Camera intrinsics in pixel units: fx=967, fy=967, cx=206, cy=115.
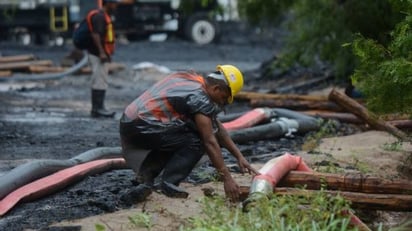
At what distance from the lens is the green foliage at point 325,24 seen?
53.1 feet

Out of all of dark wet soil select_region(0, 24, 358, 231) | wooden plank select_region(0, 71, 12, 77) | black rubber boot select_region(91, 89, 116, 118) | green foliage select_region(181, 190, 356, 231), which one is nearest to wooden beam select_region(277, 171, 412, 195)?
green foliage select_region(181, 190, 356, 231)

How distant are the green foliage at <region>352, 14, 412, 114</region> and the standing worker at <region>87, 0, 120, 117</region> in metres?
6.00

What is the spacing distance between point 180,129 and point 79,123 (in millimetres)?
6303

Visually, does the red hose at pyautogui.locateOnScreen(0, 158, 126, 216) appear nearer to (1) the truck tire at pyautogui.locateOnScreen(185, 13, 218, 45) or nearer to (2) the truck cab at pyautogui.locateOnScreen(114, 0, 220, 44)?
(2) the truck cab at pyautogui.locateOnScreen(114, 0, 220, 44)

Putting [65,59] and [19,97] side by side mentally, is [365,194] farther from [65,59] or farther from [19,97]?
[65,59]

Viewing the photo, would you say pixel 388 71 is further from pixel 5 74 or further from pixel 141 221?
pixel 5 74

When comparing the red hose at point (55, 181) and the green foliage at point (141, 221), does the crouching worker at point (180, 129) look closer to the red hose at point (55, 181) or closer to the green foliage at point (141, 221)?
the red hose at point (55, 181)

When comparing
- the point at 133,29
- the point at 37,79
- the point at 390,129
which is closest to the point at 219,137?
the point at 390,129

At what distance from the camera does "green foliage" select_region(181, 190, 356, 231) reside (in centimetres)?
626

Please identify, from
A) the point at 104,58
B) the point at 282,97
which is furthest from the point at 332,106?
the point at 104,58

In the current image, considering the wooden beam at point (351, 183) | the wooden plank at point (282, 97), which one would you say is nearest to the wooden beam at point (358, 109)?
the wooden plank at point (282, 97)

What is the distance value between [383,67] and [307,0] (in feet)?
34.7

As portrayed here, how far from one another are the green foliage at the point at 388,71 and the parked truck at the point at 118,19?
20.1 meters

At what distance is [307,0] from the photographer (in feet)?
61.4
